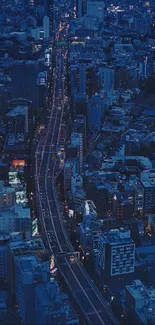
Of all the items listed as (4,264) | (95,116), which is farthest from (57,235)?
(95,116)

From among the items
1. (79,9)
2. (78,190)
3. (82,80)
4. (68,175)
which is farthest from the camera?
(79,9)

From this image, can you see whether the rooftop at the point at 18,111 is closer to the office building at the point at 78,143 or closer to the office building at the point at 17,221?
the office building at the point at 78,143

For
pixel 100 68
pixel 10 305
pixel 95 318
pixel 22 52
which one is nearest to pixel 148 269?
pixel 95 318

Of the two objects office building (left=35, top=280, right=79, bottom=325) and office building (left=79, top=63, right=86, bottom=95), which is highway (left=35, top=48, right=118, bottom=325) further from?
office building (left=79, top=63, right=86, bottom=95)

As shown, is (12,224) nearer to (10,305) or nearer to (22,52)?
(10,305)

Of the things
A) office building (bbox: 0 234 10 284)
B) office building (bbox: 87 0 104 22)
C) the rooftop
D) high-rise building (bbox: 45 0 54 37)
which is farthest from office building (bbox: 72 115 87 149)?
office building (bbox: 87 0 104 22)

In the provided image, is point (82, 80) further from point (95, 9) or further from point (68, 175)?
point (95, 9)
